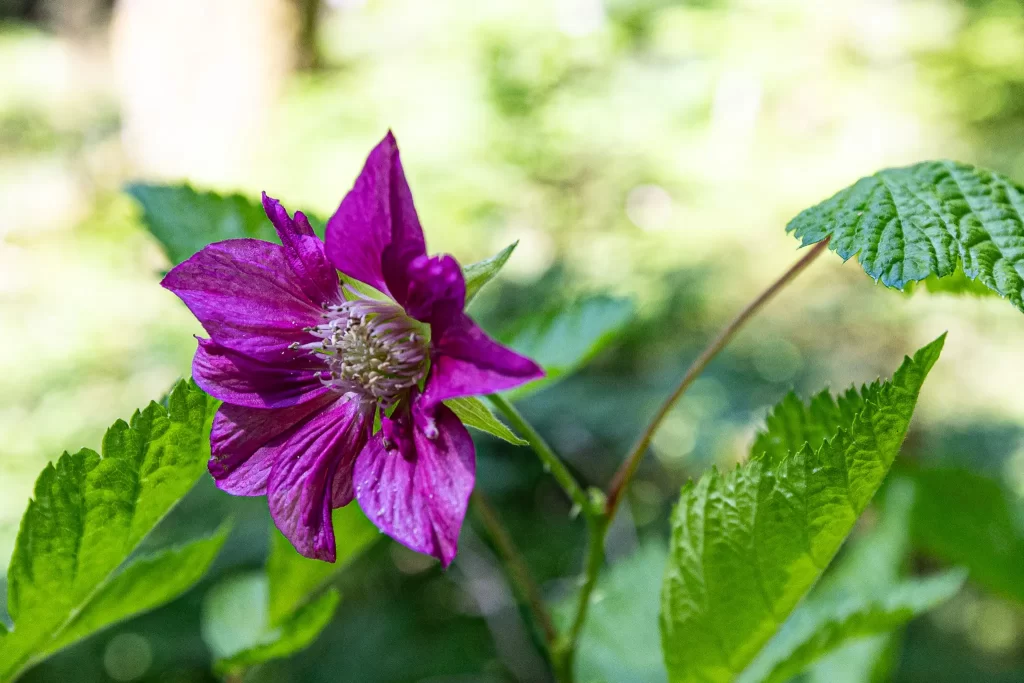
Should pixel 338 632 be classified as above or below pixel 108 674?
below

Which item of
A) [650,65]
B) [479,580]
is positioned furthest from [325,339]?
[650,65]

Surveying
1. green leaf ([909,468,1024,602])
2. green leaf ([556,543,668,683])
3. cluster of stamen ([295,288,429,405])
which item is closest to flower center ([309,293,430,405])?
cluster of stamen ([295,288,429,405])

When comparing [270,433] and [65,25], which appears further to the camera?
[65,25]

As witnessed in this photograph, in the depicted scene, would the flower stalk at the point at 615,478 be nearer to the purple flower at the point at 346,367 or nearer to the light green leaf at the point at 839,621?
the purple flower at the point at 346,367

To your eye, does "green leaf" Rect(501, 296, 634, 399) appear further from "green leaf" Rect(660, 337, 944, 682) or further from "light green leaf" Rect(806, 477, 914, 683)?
"light green leaf" Rect(806, 477, 914, 683)

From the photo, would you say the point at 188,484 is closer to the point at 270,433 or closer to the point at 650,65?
the point at 270,433

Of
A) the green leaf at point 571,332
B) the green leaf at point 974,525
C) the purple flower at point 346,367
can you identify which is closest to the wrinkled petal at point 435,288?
the purple flower at point 346,367

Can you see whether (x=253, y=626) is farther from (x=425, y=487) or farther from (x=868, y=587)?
(x=868, y=587)
